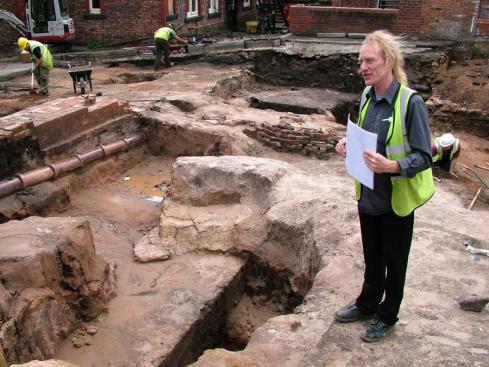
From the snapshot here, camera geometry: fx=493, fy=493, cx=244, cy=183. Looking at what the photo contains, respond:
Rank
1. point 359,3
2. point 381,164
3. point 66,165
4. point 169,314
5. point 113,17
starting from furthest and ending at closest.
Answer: point 113,17, point 359,3, point 66,165, point 169,314, point 381,164

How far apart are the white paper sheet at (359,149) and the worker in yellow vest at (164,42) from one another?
1306cm

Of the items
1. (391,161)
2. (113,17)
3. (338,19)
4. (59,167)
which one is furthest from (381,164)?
(113,17)

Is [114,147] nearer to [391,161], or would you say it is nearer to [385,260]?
[385,260]

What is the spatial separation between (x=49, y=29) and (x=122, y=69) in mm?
4011

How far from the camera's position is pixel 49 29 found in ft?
58.9

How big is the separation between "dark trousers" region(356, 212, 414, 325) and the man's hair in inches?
35.4

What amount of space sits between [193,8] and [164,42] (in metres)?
6.62

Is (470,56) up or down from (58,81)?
up

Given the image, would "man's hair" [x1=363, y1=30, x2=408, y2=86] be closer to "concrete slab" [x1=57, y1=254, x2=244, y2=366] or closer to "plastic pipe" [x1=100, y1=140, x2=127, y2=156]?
"concrete slab" [x1=57, y1=254, x2=244, y2=366]

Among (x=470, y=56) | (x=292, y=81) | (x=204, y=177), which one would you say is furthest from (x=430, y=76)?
(x=204, y=177)

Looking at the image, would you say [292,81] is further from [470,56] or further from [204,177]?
[204,177]

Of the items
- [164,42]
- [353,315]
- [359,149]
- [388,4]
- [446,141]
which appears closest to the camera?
[359,149]

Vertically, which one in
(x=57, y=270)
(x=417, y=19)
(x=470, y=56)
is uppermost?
(x=417, y=19)

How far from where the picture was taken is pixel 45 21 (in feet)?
58.8
